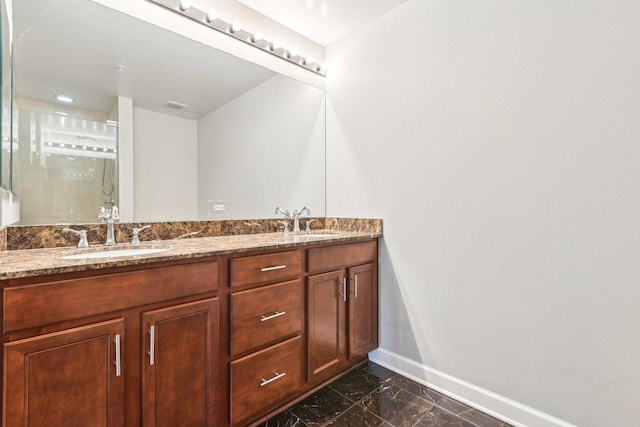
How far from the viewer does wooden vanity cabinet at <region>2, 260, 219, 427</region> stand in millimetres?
925

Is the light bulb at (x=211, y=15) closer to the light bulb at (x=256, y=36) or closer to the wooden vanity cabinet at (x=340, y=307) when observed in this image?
the light bulb at (x=256, y=36)

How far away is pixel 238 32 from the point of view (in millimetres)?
2033

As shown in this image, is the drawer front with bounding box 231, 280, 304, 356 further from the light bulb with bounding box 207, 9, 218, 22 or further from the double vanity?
the light bulb with bounding box 207, 9, 218, 22

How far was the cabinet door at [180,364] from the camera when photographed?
1.15m

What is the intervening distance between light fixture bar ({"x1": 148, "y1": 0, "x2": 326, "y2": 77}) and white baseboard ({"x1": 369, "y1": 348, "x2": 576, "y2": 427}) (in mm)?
2184

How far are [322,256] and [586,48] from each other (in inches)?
60.8

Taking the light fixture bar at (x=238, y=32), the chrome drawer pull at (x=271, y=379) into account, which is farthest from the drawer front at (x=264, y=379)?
the light fixture bar at (x=238, y=32)

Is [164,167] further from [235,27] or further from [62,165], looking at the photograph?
[235,27]

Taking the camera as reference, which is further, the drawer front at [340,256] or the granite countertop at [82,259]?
the drawer front at [340,256]

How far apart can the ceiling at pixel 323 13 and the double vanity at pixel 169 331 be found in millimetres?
1524

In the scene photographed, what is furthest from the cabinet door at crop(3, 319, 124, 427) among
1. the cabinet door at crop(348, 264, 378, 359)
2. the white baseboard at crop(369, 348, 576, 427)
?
the white baseboard at crop(369, 348, 576, 427)

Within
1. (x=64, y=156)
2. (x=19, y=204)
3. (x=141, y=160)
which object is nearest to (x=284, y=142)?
(x=141, y=160)

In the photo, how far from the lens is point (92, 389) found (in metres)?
1.04

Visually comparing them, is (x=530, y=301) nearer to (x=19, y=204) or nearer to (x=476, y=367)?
(x=476, y=367)
